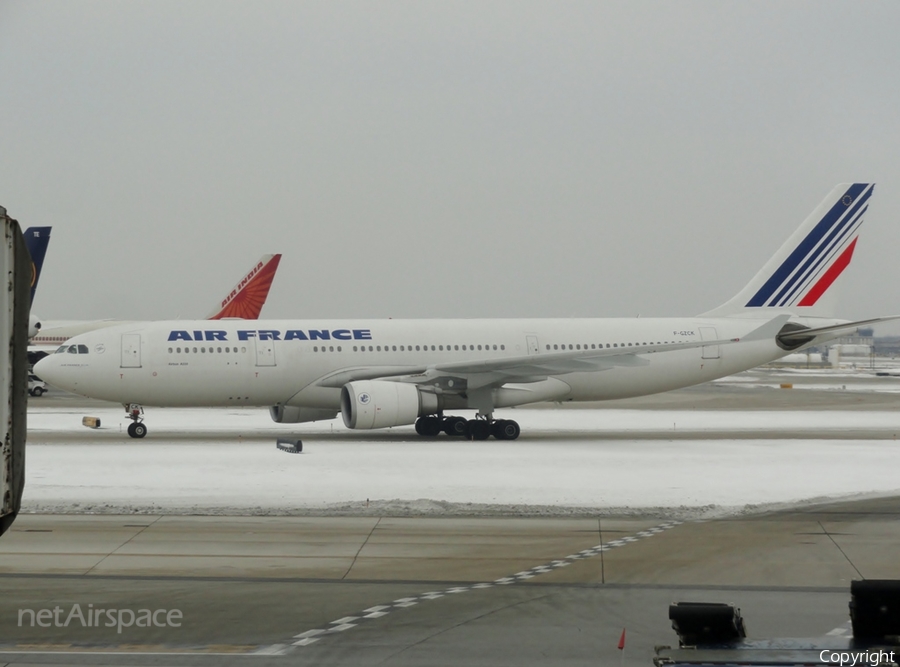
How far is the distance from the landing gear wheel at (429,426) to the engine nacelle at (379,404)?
54.8 inches

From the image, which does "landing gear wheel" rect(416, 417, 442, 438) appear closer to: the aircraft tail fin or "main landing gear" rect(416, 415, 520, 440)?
"main landing gear" rect(416, 415, 520, 440)

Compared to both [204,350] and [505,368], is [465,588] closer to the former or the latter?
[505,368]

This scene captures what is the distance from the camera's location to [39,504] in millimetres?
16406

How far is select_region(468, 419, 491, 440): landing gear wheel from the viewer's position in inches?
1121

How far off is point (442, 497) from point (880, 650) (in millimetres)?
11957

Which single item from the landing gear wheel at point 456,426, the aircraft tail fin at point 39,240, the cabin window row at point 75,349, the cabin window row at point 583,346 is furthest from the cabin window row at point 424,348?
the aircraft tail fin at point 39,240

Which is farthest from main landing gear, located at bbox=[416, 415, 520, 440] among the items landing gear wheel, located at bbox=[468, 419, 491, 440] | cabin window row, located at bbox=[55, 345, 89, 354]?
cabin window row, located at bbox=[55, 345, 89, 354]

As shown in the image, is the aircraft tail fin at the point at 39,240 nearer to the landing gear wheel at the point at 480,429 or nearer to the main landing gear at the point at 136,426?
the main landing gear at the point at 136,426

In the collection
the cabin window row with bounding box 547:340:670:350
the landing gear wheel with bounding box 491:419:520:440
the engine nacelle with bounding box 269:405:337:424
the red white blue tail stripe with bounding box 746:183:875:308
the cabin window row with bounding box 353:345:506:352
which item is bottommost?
the landing gear wheel with bounding box 491:419:520:440

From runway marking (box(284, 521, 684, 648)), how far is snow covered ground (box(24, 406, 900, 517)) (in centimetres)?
237

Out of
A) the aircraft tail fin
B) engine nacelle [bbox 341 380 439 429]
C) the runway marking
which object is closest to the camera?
the runway marking

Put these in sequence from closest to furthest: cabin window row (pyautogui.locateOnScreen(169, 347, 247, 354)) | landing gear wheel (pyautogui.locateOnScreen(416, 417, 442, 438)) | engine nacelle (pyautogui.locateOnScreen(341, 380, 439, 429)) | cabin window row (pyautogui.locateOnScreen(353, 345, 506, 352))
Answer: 1. engine nacelle (pyautogui.locateOnScreen(341, 380, 439, 429))
2. cabin window row (pyautogui.locateOnScreen(169, 347, 247, 354))
3. landing gear wheel (pyautogui.locateOnScreen(416, 417, 442, 438))
4. cabin window row (pyautogui.locateOnScreen(353, 345, 506, 352))

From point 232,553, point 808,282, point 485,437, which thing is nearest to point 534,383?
point 485,437

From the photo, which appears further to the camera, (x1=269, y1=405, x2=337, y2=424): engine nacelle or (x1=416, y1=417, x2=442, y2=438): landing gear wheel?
(x1=269, y1=405, x2=337, y2=424): engine nacelle
